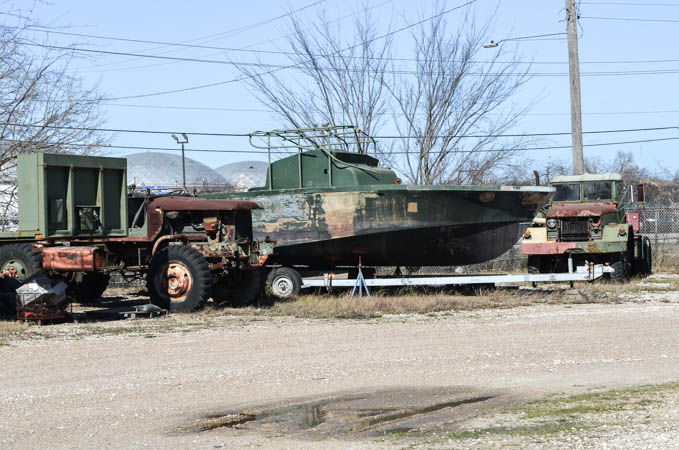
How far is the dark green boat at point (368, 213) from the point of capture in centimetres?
1512

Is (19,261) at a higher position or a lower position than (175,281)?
higher

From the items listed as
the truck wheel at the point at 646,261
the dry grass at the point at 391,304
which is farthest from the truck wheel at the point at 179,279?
the truck wheel at the point at 646,261

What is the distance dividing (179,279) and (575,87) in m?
13.0

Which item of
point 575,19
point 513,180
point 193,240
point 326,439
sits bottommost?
point 326,439

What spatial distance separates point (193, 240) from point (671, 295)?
341 inches

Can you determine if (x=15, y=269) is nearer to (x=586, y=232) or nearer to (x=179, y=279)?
(x=179, y=279)

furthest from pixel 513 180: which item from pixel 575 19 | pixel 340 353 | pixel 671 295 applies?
pixel 340 353

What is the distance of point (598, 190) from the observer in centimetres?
2031

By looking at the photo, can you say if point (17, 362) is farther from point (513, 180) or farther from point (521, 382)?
point (513, 180)

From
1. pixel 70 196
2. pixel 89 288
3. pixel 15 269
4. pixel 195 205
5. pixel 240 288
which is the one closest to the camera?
pixel 70 196

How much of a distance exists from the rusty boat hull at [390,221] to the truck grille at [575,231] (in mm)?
2734

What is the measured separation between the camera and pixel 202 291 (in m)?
13.2

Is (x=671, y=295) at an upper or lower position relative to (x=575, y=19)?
lower

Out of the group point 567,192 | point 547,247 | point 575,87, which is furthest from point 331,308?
point 575,87
